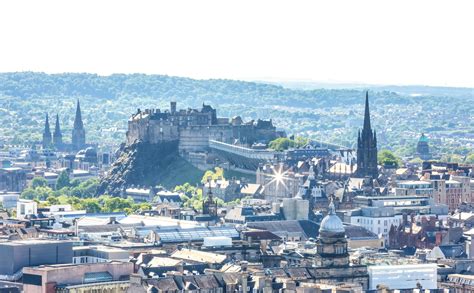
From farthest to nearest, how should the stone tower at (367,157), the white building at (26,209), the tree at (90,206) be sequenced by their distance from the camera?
the stone tower at (367,157) < the tree at (90,206) < the white building at (26,209)

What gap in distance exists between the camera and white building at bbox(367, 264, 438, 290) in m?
114

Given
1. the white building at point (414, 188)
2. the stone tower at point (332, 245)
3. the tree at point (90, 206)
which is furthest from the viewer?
the tree at point (90, 206)

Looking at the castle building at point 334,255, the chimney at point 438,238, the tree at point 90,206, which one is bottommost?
the tree at point 90,206

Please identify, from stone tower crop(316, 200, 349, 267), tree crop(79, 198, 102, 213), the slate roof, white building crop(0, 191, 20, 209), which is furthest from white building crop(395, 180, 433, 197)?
stone tower crop(316, 200, 349, 267)

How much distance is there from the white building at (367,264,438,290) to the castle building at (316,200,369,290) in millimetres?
1470

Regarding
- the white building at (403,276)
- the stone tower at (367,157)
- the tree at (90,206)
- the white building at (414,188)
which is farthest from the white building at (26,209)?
the white building at (403,276)

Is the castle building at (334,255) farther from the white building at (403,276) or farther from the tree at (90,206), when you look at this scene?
the tree at (90,206)

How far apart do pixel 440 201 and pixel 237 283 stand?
71.9m

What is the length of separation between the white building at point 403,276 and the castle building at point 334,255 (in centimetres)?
147

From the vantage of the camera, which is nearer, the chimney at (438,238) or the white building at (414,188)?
the chimney at (438,238)

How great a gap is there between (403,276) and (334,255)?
5.29 m

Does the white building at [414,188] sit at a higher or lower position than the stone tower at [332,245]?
lower

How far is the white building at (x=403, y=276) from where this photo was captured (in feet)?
374

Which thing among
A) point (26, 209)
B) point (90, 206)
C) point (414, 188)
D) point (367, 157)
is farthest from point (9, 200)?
point (414, 188)
